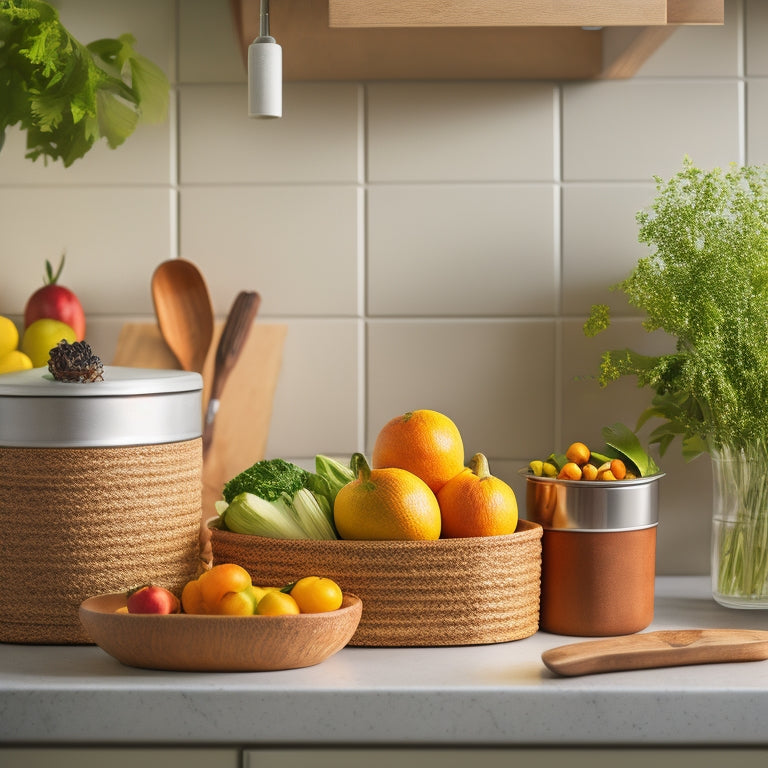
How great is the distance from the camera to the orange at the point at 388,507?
0.92m

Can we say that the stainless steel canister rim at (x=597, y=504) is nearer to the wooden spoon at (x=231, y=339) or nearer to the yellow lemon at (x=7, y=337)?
the wooden spoon at (x=231, y=339)

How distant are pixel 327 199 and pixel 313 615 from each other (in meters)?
0.62

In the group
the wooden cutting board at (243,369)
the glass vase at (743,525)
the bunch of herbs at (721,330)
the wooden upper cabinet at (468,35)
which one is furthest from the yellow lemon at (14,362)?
the glass vase at (743,525)

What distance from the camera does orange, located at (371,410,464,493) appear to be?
3.21 ft

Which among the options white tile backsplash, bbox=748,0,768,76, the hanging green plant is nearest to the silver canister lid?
the hanging green plant

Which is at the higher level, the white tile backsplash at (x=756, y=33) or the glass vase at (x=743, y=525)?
the white tile backsplash at (x=756, y=33)

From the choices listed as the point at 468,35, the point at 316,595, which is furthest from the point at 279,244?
the point at 316,595

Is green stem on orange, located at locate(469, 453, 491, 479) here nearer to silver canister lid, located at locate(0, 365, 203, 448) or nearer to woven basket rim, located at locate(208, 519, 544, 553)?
woven basket rim, located at locate(208, 519, 544, 553)

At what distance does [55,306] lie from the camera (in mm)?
1208

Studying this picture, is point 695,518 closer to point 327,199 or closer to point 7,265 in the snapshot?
point 327,199

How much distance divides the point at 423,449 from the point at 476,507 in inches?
3.2

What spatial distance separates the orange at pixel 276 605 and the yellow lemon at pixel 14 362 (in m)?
0.52

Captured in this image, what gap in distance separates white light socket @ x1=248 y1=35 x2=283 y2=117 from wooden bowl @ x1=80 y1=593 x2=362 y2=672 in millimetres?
510

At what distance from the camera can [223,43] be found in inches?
49.3
